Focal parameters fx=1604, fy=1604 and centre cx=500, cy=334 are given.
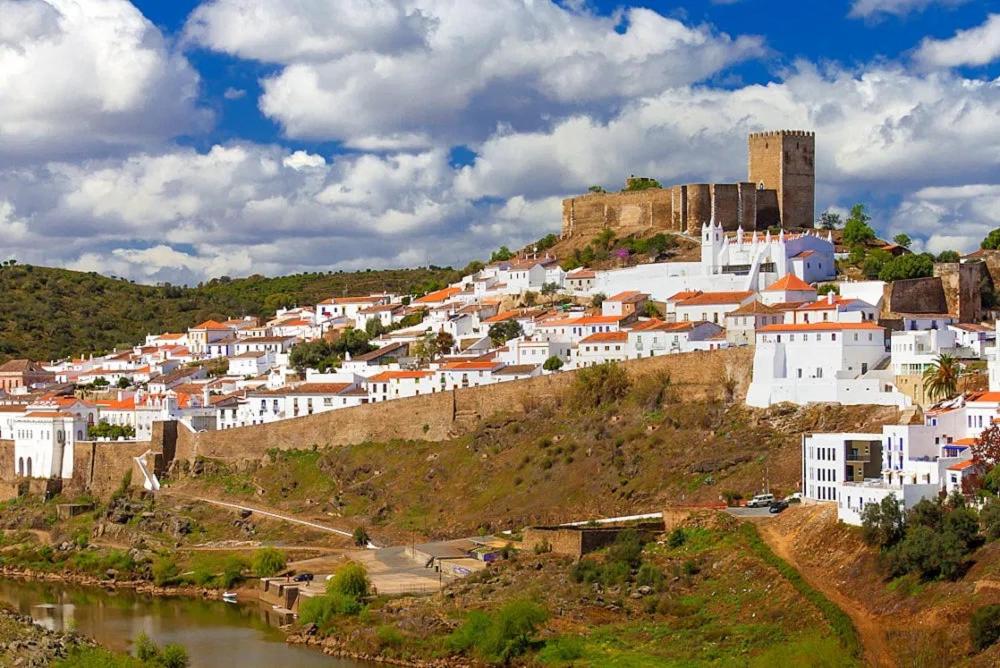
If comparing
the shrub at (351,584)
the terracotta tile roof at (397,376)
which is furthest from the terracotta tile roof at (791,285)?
the shrub at (351,584)

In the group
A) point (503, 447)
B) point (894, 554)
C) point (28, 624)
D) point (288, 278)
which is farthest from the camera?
point (288, 278)

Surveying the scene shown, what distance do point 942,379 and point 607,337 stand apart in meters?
15.3

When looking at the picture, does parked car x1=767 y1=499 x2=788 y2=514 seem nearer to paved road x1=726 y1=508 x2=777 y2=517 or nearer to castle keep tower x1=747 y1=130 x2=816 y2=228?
paved road x1=726 y1=508 x2=777 y2=517

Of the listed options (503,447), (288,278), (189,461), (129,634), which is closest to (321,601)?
(129,634)

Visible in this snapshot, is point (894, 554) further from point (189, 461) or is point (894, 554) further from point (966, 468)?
point (189, 461)

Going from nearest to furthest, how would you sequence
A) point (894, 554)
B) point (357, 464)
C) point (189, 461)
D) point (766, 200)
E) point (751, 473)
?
point (894, 554), point (751, 473), point (357, 464), point (189, 461), point (766, 200)

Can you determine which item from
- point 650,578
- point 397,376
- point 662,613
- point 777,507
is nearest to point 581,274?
point 397,376

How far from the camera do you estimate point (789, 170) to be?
209ft

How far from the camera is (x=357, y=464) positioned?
171ft

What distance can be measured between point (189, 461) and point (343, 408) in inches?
273

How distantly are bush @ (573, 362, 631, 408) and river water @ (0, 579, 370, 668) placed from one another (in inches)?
451

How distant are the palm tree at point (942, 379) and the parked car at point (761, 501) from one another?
4824mm

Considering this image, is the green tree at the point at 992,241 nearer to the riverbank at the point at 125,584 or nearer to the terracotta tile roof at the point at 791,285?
the terracotta tile roof at the point at 791,285

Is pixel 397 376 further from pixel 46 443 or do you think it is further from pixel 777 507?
pixel 777 507
